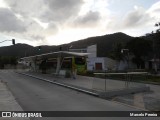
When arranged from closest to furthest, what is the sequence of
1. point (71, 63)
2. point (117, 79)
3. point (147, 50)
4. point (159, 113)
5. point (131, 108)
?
point (159, 113)
point (131, 108)
point (117, 79)
point (71, 63)
point (147, 50)

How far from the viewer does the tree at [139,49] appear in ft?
316

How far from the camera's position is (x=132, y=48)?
9894cm

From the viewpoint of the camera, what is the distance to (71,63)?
46.4 meters

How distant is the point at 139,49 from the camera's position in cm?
9700

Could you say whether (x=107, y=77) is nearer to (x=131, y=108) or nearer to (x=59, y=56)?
Result: (x=131, y=108)

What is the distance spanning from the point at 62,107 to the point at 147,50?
279 ft

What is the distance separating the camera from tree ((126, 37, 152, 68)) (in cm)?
9644

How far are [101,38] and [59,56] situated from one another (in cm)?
13994

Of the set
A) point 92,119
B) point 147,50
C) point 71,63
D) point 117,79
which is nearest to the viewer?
point 92,119

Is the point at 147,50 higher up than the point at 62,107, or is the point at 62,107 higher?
the point at 147,50

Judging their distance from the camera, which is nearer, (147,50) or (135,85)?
(135,85)

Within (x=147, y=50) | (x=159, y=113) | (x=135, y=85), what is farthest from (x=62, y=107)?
(x=147, y=50)

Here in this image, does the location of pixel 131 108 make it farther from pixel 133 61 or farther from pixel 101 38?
pixel 101 38

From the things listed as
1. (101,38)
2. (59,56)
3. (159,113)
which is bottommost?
Answer: (159,113)
